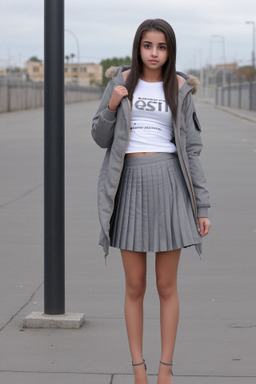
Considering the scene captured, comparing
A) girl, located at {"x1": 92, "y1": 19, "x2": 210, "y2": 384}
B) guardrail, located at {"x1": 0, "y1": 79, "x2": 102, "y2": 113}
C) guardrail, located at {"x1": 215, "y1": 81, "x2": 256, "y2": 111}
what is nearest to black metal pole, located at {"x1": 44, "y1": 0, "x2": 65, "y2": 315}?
girl, located at {"x1": 92, "y1": 19, "x2": 210, "y2": 384}

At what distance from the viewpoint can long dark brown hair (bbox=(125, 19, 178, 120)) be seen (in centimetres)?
392

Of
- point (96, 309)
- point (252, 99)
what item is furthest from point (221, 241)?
point (252, 99)

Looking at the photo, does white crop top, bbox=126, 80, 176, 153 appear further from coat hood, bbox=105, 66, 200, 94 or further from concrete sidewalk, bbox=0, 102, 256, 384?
concrete sidewalk, bbox=0, 102, 256, 384

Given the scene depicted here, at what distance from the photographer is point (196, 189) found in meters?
4.05

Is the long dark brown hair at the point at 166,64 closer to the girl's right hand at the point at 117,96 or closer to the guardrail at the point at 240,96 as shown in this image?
the girl's right hand at the point at 117,96

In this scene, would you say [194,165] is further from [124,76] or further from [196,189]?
[124,76]

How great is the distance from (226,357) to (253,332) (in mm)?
575

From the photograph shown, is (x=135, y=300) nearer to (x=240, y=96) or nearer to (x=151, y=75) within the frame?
(x=151, y=75)

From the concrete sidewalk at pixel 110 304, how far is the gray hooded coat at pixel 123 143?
94cm

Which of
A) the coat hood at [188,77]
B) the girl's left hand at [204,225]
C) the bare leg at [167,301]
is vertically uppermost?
the coat hood at [188,77]

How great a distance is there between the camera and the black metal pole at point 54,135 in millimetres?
5105

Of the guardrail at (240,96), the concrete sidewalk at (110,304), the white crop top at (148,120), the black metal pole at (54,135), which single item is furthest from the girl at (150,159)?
the guardrail at (240,96)


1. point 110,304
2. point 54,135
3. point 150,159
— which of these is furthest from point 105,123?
point 110,304

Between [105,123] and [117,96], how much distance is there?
0.47 ft
